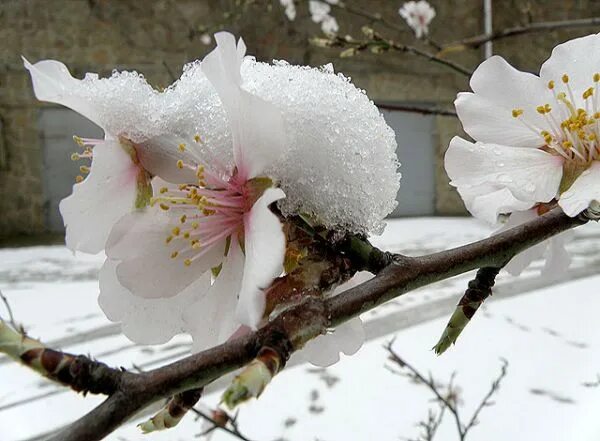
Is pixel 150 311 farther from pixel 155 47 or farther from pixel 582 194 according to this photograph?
pixel 155 47

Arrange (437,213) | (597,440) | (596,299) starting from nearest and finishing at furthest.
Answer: (597,440) < (596,299) < (437,213)

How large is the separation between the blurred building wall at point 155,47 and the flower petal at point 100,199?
2441 millimetres

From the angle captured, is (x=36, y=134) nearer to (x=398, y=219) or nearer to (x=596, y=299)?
(x=398, y=219)

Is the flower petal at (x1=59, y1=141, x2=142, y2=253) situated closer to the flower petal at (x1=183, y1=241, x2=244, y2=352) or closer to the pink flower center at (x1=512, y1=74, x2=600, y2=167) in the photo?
the flower petal at (x1=183, y1=241, x2=244, y2=352)

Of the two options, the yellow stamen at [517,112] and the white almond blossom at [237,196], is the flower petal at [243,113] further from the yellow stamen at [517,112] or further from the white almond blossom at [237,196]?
the yellow stamen at [517,112]

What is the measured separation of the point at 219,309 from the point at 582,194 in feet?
0.48

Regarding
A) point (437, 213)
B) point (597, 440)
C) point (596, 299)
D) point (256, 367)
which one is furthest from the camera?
point (437, 213)

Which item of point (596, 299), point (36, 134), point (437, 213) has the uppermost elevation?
point (36, 134)

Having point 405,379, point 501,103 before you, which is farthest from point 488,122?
point 405,379

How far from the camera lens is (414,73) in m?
3.14

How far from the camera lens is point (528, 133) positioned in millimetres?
266

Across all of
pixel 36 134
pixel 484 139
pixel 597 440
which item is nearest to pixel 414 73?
pixel 36 134

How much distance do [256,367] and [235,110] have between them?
80 millimetres

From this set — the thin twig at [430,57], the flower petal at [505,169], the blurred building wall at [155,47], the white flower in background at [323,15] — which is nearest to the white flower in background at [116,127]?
the flower petal at [505,169]
